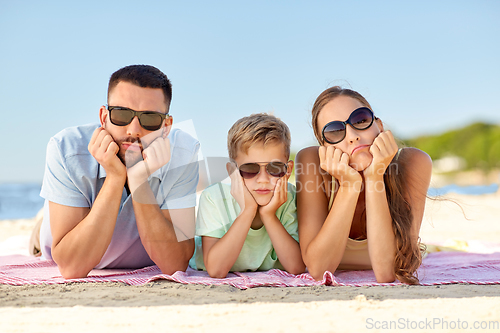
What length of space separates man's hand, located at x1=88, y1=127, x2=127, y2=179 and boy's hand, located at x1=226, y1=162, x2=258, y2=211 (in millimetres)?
946

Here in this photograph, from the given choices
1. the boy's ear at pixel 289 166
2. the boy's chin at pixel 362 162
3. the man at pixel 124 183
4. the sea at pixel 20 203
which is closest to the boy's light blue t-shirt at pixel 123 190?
the man at pixel 124 183

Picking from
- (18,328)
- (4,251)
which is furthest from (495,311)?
(4,251)

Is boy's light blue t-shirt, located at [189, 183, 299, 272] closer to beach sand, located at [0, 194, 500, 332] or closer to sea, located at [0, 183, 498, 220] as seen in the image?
beach sand, located at [0, 194, 500, 332]

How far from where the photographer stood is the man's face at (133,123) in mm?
3201

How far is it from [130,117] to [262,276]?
170 cm

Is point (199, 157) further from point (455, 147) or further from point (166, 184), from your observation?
point (455, 147)

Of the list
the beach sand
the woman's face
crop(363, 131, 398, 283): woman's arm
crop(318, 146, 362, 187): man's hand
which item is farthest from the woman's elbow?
the woman's face

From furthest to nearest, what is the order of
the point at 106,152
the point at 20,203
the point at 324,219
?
the point at 20,203 < the point at 324,219 < the point at 106,152

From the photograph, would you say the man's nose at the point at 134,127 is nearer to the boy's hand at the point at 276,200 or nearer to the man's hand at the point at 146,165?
the man's hand at the point at 146,165

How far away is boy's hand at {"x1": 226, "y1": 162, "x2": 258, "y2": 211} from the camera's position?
3303 mm

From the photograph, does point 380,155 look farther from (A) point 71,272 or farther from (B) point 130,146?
(A) point 71,272

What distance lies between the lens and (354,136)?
124 inches

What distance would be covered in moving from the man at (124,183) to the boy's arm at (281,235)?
0.73m

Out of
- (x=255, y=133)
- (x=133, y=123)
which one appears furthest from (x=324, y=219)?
(x=133, y=123)
